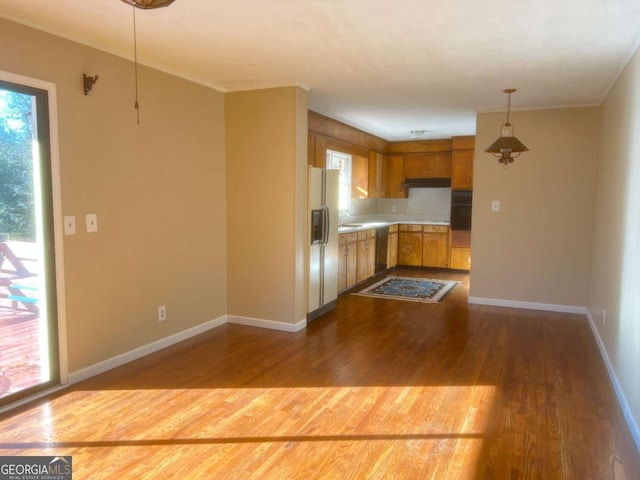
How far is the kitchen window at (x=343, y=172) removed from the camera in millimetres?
6906

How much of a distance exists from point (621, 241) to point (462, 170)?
463 centimetres

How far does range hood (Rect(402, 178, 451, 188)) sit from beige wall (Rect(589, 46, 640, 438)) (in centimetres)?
369

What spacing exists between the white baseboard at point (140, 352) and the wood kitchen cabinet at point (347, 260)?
1.79 m

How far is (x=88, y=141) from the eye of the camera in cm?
321

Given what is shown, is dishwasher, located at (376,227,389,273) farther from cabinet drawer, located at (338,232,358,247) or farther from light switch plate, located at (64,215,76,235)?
light switch plate, located at (64,215,76,235)

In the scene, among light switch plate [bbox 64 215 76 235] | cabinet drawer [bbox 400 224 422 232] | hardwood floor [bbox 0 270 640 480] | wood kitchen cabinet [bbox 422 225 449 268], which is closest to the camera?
hardwood floor [bbox 0 270 640 480]

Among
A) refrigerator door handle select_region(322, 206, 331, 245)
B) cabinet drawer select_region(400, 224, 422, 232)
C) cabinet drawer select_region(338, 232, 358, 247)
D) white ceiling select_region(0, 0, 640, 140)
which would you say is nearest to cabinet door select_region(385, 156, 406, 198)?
cabinet drawer select_region(400, 224, 422, 232)

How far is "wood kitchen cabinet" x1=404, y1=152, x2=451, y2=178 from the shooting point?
8.29 m

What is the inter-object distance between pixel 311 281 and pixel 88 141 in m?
2.47

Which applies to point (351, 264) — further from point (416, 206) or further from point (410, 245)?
point (416, 206)

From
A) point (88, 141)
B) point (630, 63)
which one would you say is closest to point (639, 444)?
point (630, 63)

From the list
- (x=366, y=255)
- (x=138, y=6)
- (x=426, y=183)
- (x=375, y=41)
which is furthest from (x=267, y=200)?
(x=426, y=183)

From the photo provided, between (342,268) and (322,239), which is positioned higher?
(322,239)

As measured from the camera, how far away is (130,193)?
3.57 metres
